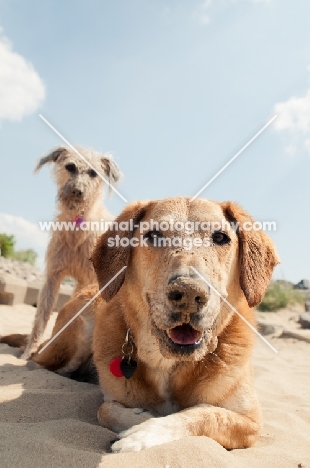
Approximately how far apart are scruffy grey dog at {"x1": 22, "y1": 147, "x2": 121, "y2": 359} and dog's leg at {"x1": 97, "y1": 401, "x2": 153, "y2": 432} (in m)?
3.15

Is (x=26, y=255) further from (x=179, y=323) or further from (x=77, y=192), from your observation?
(x=179, y=323)

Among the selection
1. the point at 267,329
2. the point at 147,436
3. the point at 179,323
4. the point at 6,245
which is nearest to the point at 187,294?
the point at 179,323

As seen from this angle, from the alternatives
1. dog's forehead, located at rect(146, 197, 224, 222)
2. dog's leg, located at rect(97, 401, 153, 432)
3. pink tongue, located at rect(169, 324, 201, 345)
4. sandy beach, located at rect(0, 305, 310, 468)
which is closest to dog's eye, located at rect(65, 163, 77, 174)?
sandy beach, located at rect(0, 305, 310, 468)

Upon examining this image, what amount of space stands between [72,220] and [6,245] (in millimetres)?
15922

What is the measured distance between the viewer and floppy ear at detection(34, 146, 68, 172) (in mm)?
7410

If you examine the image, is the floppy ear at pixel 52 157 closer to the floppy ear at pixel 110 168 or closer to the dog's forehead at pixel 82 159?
the dog's forehead at pixel 82 159

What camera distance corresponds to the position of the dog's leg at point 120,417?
111 inches

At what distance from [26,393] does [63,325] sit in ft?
3.88

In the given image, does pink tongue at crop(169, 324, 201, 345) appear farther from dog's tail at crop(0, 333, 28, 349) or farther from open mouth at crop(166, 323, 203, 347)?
dog's tail at crop(0, 333, 28, 349)

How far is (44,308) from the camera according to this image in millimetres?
6277

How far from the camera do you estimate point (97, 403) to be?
139 inches

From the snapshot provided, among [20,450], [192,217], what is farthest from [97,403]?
[192,217]

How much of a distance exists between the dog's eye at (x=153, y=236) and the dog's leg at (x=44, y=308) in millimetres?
3084

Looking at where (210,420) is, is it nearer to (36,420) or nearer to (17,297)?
(36,420)
